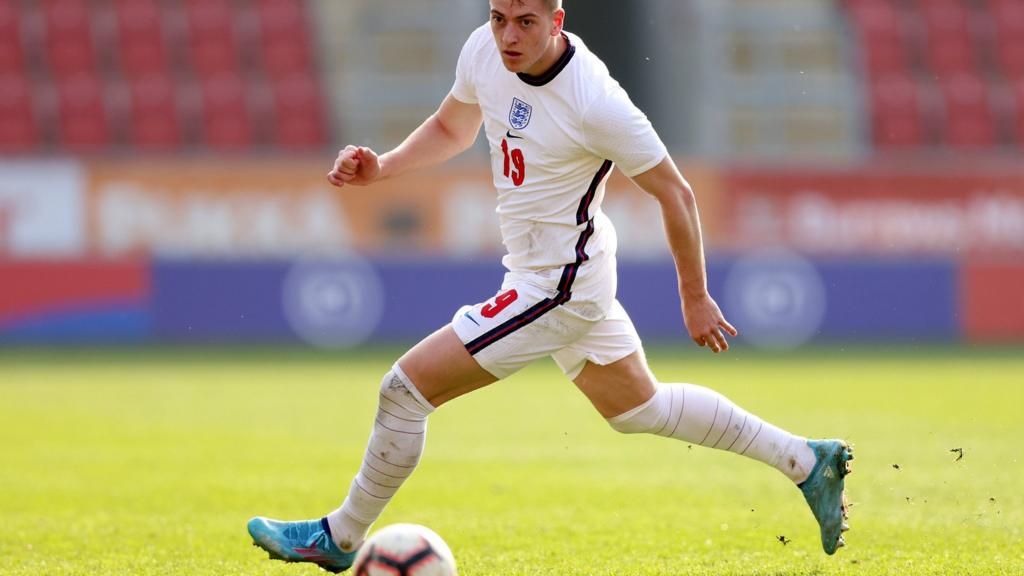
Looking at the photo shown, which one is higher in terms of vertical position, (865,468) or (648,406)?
(648,406)

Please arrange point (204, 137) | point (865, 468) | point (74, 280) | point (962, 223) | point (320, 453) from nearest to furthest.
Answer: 1. point (865, 468)
2. point (320, 453)
3. point (74, 280)
4. point (962, 223)
5. point (204, 137)

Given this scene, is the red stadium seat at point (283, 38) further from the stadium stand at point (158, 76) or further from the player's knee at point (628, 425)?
the player's knee at point (628, 425)

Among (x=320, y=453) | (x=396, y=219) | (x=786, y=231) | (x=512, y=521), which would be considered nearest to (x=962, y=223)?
(x=786, y=231)

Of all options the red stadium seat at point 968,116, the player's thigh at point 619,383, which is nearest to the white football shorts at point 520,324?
the player's thigh at point 619,383

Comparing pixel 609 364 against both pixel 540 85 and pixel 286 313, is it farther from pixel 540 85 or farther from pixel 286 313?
pixel 286 313

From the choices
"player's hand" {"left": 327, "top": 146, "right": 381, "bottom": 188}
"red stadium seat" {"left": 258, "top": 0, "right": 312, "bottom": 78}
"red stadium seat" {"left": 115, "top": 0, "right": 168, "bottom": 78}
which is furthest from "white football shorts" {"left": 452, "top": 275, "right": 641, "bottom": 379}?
"red stadium seat" {"left": 115, "top": 0, "right": 168, "bottom": 78}

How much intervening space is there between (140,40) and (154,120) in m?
1.47

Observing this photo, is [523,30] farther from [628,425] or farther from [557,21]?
[628,425]

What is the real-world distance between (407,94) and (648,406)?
1468 centimetres

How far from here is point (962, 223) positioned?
17609mm

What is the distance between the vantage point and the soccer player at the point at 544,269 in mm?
4613

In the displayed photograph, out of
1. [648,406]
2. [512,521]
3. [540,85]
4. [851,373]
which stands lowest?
[851,373]

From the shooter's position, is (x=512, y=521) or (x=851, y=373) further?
(x=851, y=373)

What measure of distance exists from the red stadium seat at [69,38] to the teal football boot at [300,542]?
51.2 feet
